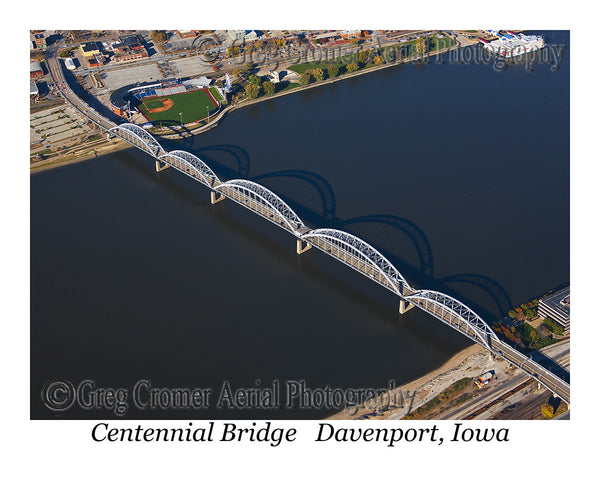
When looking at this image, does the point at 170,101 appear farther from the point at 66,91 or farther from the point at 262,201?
the point at 262,201

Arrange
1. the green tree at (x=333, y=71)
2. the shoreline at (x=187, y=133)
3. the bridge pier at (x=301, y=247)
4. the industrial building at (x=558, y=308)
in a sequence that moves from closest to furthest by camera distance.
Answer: the industrial building at (x=558, y=308)
the bridge pier at (x=301, y=247)
the shoreline at (x=187, y=133)
the green tree at (x=333, y=71)

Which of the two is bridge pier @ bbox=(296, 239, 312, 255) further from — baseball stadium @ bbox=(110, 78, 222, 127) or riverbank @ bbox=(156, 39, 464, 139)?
baseball stadium @ bbox=(110, 78, 222, 127)

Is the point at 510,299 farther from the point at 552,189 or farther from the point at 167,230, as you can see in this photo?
the point at 167,230

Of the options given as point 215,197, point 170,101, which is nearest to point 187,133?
point 170,101

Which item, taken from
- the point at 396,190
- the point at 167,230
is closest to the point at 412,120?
the point at 396,190

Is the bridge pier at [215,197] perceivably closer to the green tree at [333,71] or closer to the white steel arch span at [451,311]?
the white steel arch span at [451,311]

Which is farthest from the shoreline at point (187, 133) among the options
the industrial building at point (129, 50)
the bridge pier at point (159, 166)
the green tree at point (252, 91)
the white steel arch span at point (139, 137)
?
the industrial building at point (129, 50)
